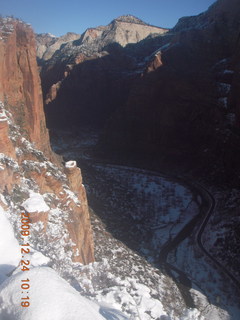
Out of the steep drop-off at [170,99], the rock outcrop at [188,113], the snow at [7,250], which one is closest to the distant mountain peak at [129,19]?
the steep drop-off at [170,99]

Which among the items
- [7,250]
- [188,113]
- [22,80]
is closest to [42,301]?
[7,250]

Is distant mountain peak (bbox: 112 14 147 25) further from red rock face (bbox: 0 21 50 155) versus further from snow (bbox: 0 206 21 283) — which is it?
snow (bbox: 0 206 21 283)

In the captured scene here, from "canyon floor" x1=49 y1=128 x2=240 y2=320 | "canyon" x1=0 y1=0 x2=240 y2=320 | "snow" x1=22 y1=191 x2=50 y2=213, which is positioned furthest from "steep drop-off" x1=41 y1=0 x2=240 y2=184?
"snow" x1=22 y1=191 x2=50 y2=213

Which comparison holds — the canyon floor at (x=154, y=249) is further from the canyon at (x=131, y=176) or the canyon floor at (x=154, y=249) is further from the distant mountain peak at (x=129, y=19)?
the distant mountain peak at (x=129, y=19)

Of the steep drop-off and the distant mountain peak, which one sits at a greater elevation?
the distant mountain peak

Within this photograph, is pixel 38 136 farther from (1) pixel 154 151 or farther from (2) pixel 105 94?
(2) pixel 105 94

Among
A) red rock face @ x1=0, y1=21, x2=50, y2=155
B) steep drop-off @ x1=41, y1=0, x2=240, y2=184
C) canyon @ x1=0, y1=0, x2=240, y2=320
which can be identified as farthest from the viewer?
steep drop-off @ x1=41, y1=0, x2=240, y2=184

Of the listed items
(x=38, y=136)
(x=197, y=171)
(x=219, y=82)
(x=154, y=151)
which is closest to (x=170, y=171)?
(x=197, y=171)

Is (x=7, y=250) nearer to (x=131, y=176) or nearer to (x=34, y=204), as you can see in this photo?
(x=34, y=204)
